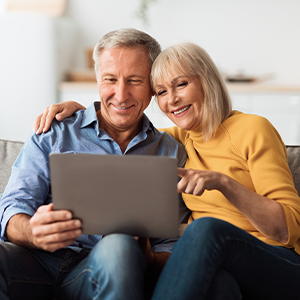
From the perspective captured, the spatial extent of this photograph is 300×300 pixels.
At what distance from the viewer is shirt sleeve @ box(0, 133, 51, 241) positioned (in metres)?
1.26

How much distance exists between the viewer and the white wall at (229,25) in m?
3.68

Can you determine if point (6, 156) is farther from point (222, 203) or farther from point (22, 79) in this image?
point (22, 79)

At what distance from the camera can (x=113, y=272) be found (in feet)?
3.30

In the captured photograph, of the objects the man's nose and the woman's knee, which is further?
the man's nose

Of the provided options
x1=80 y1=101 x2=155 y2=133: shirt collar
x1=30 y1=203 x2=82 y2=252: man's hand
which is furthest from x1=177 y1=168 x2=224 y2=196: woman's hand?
x1=80 y1=101 x2=155 y2=133: shirt collar

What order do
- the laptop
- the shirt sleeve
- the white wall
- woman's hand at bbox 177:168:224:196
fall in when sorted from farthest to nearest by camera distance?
1. the white wall
2. the shirt sleeve
3. woman's hand at bbox 177:168:224:196
4. the laptop

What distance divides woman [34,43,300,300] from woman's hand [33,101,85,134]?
0.02m

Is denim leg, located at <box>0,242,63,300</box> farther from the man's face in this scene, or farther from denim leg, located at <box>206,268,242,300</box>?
the man's face

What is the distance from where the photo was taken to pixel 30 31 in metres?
3.35

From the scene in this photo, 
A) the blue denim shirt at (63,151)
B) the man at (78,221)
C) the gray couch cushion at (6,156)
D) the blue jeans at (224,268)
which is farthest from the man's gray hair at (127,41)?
the blue jeans at (224,268)

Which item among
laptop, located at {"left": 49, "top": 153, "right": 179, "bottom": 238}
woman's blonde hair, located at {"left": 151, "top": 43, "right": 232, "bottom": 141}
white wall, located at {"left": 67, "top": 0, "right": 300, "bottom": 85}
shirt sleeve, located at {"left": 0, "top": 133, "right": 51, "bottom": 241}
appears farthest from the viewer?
white wall, located at {"left": 67, "top": 0, "right": 300, "bottom": 85}

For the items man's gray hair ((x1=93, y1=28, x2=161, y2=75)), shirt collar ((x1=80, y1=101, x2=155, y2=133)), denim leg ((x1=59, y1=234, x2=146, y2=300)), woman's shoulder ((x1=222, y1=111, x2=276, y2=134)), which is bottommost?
denim leg ((x1=59, y1=234, x2=146, y2=300))

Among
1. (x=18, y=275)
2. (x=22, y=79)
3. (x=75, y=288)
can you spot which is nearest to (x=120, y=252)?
(x=75, y=288)

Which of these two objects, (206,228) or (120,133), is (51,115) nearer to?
(120,133)
